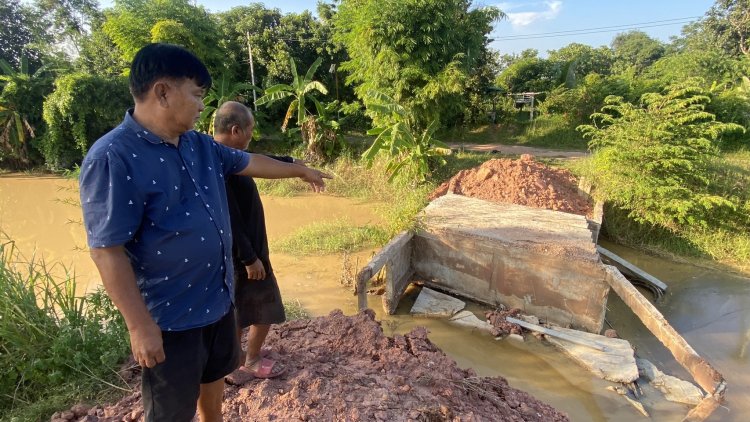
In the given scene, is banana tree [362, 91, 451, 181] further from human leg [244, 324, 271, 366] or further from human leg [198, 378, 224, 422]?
human leg [198, 378, 224, 422]

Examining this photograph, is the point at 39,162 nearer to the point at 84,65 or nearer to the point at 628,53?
the point at 84,65

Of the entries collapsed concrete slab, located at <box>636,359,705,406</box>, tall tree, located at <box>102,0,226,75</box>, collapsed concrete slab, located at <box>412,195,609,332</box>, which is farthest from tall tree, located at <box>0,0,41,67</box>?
collapsed concrete slab, located at <box>636,359,705,406</box>

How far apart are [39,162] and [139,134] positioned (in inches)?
605

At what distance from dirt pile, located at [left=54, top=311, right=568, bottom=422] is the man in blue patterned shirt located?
0.72 metres

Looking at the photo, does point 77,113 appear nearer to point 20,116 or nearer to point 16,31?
point 20,116

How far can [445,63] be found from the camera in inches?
388

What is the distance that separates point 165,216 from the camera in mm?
1340

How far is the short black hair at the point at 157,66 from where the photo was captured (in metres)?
1.29

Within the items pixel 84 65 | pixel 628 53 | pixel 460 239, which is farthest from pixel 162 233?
pixel 628 53

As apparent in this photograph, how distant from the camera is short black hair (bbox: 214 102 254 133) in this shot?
221 cm

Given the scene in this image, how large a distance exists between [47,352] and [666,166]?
7.76m

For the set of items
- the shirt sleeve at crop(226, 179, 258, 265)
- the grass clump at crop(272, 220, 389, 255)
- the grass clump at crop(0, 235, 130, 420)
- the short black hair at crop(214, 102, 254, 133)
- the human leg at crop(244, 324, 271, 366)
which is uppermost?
the short black hair at crop(214, 102, 254, 133)

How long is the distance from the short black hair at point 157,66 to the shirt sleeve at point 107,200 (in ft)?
0.91

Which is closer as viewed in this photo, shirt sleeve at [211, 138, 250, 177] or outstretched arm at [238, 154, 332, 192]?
shirt sleeve at [211, 138, 250, 177]
